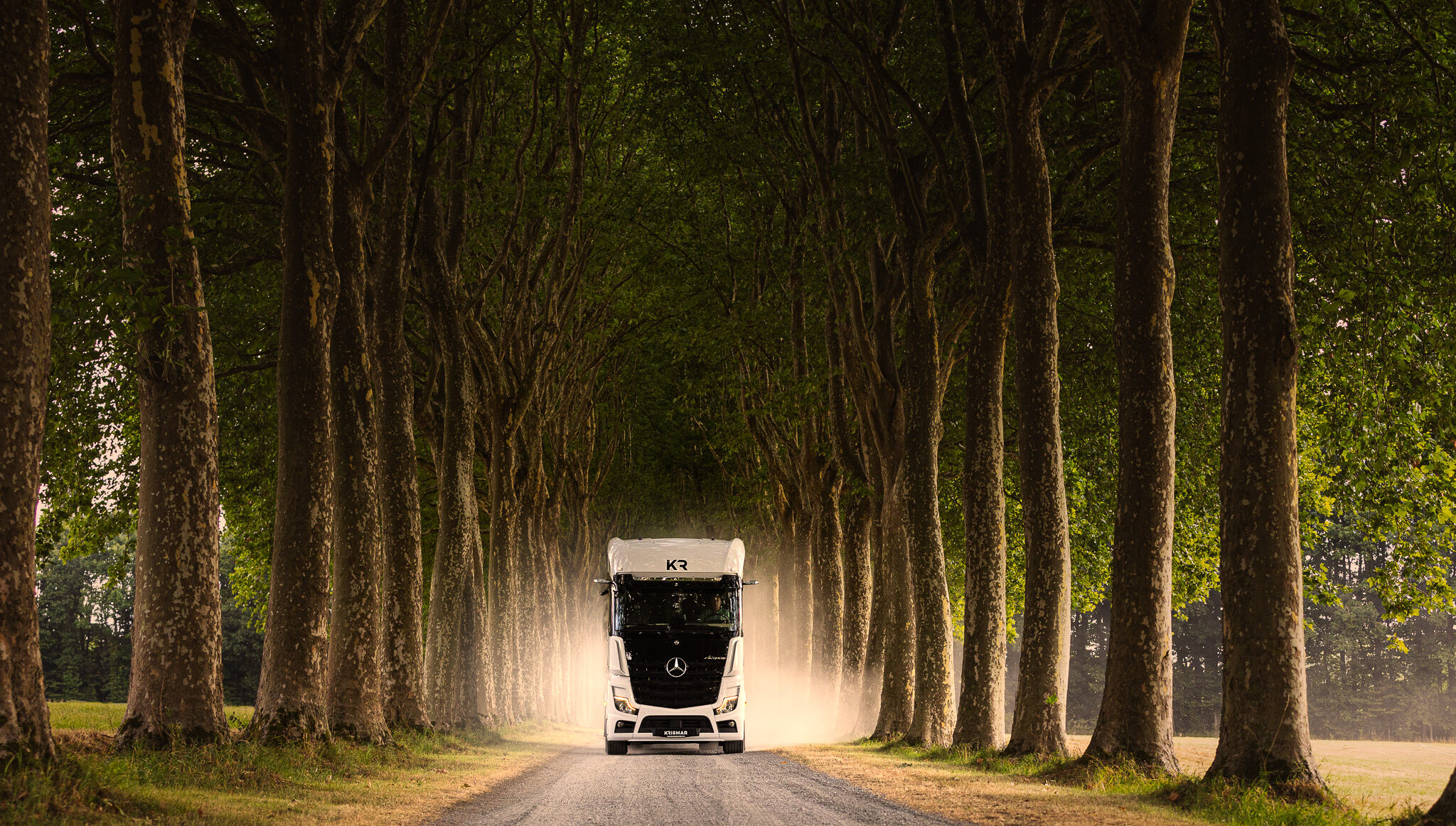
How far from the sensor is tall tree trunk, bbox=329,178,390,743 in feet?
46.0

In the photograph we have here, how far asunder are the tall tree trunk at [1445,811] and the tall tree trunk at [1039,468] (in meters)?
6.73

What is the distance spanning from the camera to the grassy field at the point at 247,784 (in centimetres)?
728

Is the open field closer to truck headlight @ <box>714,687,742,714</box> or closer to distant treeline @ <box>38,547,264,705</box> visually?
truck headlight @ <box>714,687,742,714</box>

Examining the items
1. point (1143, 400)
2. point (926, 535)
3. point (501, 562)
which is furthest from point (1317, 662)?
point (1143, 400)

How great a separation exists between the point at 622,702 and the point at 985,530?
21.9ft

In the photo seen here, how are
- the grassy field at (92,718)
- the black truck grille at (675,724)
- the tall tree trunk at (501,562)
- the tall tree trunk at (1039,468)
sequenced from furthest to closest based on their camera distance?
the tall tree trunk at (501,562) → the black truck grille at (675,724) → the grassy field at (92,718) → the tall tree trunk at (1039,468)

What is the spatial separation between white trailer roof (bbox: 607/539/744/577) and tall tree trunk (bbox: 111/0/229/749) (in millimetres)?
8682

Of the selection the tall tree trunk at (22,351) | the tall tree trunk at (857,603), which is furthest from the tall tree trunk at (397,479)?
the tall tree trunk at (857,603)

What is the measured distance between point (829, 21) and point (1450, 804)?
1499cm

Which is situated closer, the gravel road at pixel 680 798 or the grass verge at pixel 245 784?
the grass verge at pixel 245 784

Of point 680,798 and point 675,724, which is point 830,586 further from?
point 680,798

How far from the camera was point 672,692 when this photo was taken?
1775cm

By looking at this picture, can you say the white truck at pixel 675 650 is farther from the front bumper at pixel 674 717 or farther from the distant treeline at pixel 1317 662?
the distant treeline at pixel 1317 662

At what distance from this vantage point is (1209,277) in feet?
67.1
